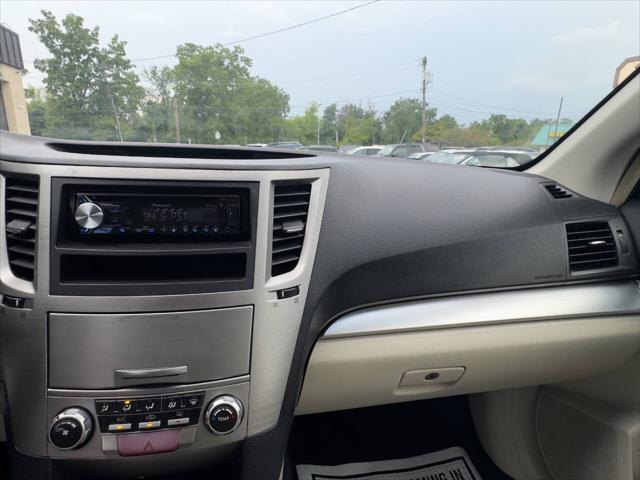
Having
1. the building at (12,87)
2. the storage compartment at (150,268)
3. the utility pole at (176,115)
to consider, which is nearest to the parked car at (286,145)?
the utility pole at (176,115)

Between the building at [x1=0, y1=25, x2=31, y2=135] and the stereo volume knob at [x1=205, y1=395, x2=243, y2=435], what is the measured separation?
3.39 feet

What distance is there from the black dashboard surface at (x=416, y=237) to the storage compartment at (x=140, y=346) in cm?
27

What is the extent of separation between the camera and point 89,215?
1.09 meters

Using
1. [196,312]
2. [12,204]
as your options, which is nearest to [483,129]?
[196,312]

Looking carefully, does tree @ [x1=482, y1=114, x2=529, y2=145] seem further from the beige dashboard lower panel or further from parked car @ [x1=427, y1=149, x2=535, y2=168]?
the beige dashboard lower panel

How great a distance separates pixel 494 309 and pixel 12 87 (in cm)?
183

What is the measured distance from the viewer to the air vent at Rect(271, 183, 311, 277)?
1.26m

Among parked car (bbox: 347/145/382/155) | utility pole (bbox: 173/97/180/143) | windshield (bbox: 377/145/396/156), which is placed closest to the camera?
utility pole (bbox: 173/97/180/143)

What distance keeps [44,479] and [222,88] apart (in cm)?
139

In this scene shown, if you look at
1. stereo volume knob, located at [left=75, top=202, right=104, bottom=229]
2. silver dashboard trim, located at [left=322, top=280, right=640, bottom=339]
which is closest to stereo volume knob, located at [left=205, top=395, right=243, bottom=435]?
silver dashboard trim, located at [left=322, top=280, right=640, bottom=339]

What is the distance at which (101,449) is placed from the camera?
117 cm

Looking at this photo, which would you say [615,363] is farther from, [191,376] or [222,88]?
[222,88]

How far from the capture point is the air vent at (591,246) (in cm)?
177

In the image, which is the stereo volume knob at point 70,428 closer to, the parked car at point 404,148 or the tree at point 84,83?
the tree at point 84,83
